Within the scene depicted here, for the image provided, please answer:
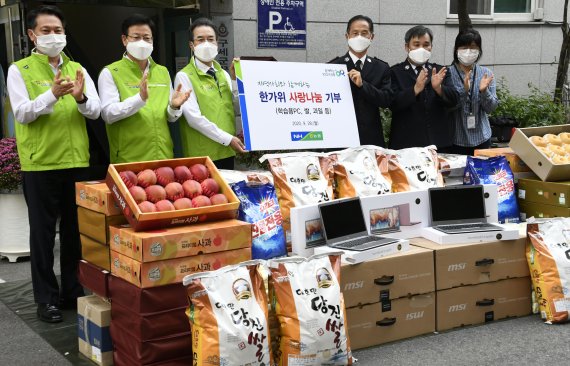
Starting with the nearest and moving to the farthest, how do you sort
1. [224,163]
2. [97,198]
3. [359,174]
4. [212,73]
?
[97,198] → [359,174] → [212,73] → [224,163]

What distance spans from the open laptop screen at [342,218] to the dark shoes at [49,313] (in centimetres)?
199

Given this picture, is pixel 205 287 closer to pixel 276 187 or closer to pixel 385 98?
pixel 276 187

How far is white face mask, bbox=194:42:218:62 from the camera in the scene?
5.41m

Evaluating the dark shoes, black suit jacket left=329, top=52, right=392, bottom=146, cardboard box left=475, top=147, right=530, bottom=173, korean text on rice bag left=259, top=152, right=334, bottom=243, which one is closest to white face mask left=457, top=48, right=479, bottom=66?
black suit jacket left=329, top=52, right=392, bottom=146

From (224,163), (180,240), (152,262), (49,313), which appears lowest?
(49,313)

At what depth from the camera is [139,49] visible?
5133mm

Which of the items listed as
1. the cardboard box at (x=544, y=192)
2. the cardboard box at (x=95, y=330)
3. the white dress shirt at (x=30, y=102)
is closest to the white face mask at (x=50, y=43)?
the white dress shirt at (x=30, y=102)

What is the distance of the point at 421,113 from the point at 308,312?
276cm

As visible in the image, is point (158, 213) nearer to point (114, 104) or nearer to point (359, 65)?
point (114, 104)

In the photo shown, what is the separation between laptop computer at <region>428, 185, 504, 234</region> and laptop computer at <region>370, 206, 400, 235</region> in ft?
0.97

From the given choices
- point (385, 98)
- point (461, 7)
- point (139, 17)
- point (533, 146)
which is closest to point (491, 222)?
point (533, 146)

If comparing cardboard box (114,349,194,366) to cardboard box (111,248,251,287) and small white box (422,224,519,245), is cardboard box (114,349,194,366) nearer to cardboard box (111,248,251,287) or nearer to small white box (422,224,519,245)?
cardboard box (111,248,251,287)

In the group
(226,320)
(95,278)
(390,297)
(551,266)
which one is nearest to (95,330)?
(95,278)

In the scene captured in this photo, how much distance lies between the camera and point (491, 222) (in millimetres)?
5438
